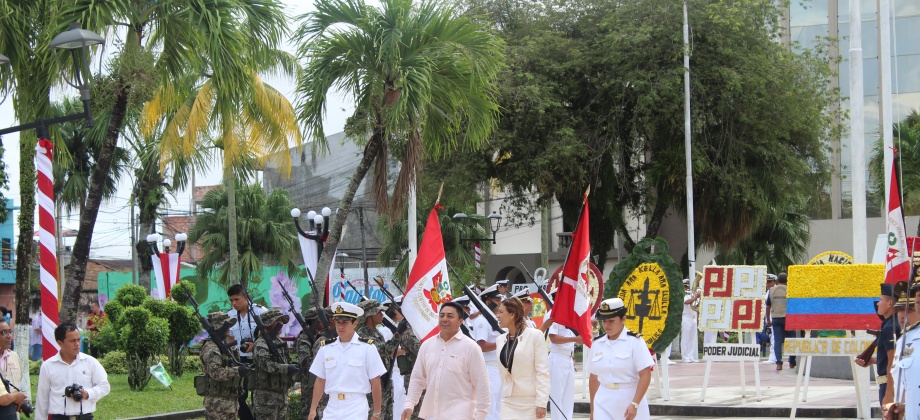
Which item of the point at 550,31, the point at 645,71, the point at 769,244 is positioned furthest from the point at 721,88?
the point at 769,244

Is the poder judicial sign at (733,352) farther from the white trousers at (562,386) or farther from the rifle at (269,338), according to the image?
the rifle at (269,338)

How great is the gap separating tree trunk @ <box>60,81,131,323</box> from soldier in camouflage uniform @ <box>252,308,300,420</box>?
2180mm

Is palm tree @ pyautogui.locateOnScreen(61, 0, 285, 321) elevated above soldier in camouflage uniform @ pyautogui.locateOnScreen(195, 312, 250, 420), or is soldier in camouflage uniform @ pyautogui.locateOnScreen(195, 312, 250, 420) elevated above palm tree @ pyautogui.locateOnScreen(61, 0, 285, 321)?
palm tree @ pyautogui.locateOnScreen(61, 0, 285, 321)

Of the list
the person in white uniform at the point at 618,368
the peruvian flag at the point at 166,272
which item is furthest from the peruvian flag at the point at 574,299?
the peruvian flag at the point at 166,272

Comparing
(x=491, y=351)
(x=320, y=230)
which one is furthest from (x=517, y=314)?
(x=320, y=230)

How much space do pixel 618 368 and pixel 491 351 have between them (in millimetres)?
3179

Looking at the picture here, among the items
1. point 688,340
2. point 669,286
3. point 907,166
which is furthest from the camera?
point 907,166

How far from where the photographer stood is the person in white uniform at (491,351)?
11750 mm

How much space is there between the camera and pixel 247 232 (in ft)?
133

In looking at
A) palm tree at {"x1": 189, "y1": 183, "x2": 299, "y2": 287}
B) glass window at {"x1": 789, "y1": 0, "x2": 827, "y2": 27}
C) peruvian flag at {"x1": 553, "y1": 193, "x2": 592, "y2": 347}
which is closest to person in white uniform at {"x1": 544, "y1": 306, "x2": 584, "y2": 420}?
peruvian flag at {"x1": 553, "y1": 193, "x2": 592, "y2": 347}

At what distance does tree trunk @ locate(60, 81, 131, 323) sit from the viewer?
1257 centimetres

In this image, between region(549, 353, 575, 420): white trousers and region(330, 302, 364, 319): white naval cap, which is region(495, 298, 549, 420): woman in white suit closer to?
region(330, 302, 364, 319): white naval cap

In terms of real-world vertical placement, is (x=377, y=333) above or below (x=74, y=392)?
above

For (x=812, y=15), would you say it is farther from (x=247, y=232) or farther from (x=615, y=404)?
(x=615, y=404)
